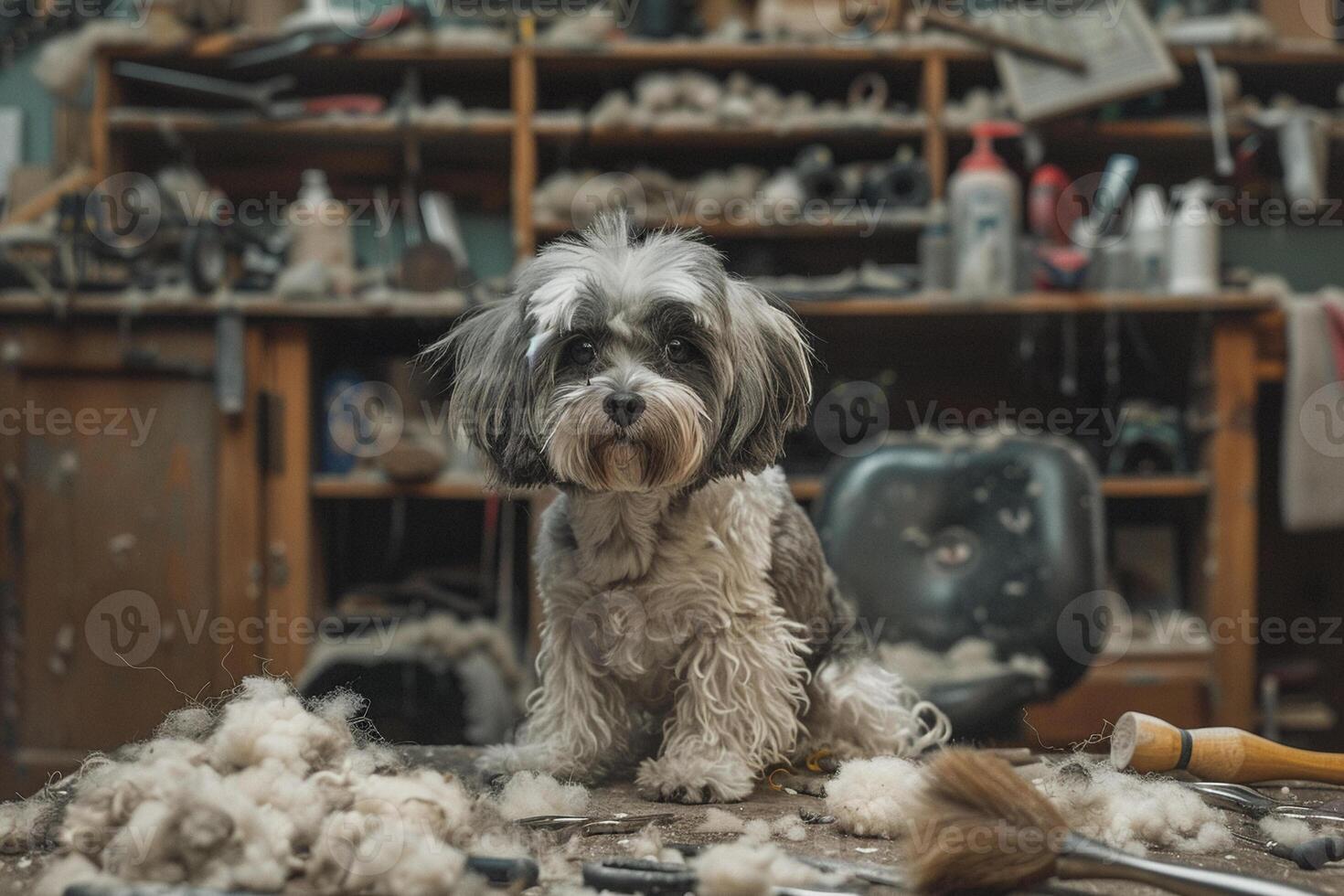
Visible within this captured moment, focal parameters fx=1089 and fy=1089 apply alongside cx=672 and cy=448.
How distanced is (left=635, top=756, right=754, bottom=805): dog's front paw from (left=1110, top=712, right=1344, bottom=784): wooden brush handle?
1.27 feet

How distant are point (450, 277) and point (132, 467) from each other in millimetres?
958

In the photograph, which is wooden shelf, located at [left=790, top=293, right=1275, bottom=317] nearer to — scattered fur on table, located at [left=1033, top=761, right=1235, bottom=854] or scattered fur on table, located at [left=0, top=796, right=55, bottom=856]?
scattered fur on table, located at [left=1033, top=761, right=1235, bottom=854]

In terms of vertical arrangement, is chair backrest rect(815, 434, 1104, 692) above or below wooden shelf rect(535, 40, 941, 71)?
below

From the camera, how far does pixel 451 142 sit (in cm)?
328

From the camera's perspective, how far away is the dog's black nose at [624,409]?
1.11 meters

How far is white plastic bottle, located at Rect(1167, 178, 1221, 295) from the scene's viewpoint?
2.88 meters

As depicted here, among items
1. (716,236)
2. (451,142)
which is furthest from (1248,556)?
(451,142)

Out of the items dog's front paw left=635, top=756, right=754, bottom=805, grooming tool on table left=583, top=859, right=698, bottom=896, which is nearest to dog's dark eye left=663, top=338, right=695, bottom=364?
dog's front paw left=635, top=756, right=754, bottom=805

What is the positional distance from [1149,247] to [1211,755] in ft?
7.30

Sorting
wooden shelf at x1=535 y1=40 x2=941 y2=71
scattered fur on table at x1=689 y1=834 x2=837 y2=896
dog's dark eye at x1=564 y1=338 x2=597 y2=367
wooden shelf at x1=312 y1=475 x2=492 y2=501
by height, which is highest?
wooden shelf at x1=535 y1=40 x2=941 y2=71

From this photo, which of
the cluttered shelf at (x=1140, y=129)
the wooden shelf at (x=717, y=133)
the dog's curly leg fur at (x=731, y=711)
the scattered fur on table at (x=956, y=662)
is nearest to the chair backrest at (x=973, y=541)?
the scattered fur on table at (x=956, y=662)

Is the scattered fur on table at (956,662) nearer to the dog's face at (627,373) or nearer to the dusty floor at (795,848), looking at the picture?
the dusty floor at (795,848)

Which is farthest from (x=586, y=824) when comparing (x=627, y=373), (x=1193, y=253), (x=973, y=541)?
(x=1193, y=253)

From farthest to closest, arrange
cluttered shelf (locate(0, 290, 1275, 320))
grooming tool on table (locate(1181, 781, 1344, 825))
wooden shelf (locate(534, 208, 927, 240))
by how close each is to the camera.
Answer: wooden shelf (locate(534, 208, 927, 240)), cluttered shelf (locate(0, 290, 1275, 320)), grooming tool on table (locate(1181, 781, 1344, 825))
